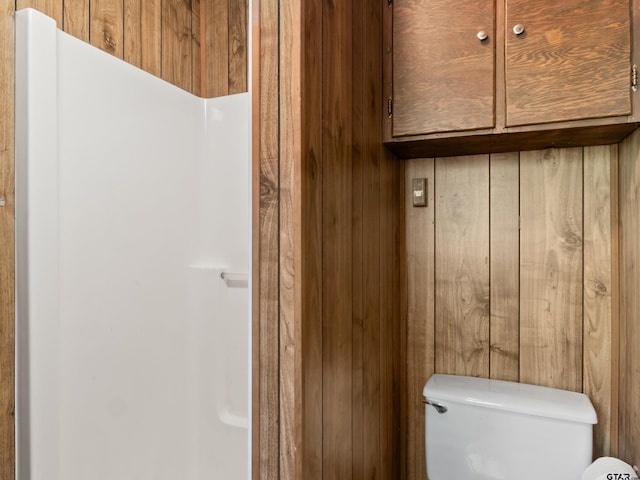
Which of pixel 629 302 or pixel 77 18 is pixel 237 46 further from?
→ pixel 629 302

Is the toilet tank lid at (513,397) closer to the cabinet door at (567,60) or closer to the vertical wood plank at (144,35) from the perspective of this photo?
the cabinet door at (567,60)

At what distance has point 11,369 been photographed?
110 centimetres

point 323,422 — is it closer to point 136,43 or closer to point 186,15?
point 136,43

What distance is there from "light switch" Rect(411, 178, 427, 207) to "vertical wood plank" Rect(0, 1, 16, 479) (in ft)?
4.06

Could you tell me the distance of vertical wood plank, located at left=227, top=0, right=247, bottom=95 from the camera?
1752mm

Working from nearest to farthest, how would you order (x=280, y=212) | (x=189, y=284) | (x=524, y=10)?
(x=280, y=212), (x=524, y=10), (x=189, y=284)

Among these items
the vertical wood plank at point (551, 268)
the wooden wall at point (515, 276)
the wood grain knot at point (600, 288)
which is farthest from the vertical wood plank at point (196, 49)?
the wood grain knot at point (600, 288)

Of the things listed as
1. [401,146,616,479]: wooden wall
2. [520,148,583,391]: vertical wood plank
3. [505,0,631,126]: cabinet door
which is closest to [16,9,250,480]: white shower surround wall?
[401,146,616,479]: wooden wall

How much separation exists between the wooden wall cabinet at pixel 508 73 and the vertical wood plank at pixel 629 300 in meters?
0.10

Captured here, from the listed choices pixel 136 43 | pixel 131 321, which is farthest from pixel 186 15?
pixel 131 321

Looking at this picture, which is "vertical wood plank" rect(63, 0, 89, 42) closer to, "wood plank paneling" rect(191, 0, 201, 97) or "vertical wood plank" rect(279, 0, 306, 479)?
"wood plank paneling" rect(191, 0, 201, 97)

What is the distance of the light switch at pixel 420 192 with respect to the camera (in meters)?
1.57

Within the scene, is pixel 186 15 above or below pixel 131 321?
above

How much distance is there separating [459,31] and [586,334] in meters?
1.03
